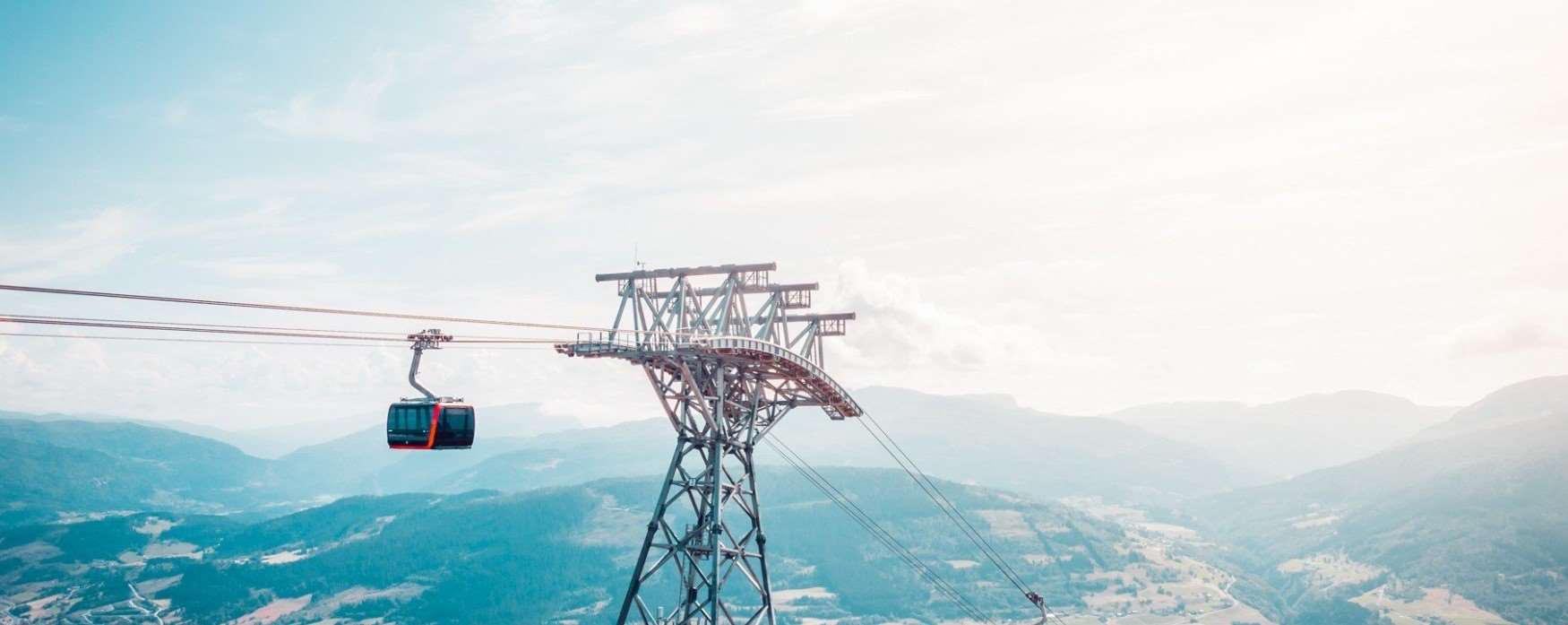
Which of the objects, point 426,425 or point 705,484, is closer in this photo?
point 426,425

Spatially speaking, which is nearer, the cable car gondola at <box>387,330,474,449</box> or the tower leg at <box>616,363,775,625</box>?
the cable car gondola at <box>387,330,474,449</box>

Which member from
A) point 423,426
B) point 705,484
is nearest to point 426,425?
point 423,426

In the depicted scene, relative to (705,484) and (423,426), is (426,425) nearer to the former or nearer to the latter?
(423,426)

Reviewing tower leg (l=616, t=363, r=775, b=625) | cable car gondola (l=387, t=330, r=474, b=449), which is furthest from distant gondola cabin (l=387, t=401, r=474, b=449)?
tower leg (l=616, t=363, r=775, b=625)

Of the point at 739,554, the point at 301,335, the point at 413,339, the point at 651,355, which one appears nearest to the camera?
the point at 301,335

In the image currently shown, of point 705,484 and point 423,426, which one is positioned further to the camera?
point 705,484

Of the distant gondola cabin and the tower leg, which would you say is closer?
the distant gondola cabin

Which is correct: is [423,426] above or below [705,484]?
above

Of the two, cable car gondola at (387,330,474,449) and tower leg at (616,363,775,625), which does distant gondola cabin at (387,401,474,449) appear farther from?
tower leg at (616,363,775,625)

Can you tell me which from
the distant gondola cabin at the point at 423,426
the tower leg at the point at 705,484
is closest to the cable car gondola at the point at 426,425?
the distant gondola cabin at the point at 423,426

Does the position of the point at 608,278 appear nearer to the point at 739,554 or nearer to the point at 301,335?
the point at 739,554

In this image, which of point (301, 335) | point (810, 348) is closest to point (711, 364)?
point (810, 348)
